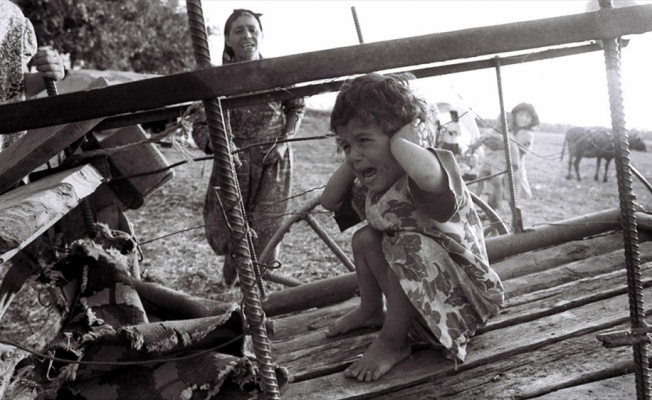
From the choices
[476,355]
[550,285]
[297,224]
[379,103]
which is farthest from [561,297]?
[297,224]

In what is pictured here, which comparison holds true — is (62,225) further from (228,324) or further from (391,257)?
(391,257)

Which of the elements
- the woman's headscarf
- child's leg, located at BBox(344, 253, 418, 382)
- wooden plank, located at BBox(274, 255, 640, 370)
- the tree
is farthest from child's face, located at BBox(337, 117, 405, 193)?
the tree

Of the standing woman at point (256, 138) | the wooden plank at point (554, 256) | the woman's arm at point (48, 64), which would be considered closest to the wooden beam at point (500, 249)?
the wooden plank at point (554, 256)

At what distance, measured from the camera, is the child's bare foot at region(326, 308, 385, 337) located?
2229 millimetres

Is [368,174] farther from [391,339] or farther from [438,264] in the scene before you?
[391,339]

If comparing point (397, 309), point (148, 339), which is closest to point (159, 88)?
point (148, 339)

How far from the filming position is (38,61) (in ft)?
7.41

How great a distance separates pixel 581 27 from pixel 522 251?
201 centimetres

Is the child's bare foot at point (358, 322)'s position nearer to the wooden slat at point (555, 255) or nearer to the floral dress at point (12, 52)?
the wooden slat at point (555, 255)

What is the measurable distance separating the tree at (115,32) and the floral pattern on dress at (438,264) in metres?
7.72

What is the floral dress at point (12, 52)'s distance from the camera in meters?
2.62

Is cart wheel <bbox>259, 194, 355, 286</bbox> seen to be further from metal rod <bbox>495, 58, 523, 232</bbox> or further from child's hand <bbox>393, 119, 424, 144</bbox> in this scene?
child's hand <bbox>393, 119, 424, 144</bbox>

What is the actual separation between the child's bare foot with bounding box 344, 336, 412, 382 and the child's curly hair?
2.39 feet

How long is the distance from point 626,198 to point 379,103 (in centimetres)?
80
